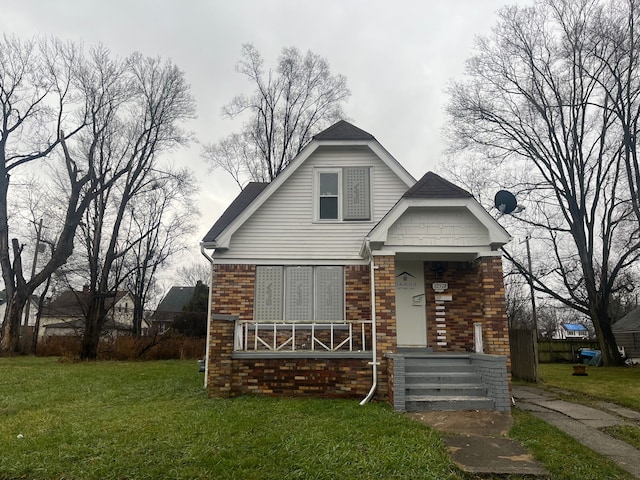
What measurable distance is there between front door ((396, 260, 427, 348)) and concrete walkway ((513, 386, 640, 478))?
98.6 inches

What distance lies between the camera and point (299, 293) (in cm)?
1045

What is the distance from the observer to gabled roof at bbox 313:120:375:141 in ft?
35.6

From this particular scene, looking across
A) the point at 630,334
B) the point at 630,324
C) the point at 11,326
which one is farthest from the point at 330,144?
the point at 630,324

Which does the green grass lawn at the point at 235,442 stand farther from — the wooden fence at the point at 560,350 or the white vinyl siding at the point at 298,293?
the wooden fence at the point at 560,350

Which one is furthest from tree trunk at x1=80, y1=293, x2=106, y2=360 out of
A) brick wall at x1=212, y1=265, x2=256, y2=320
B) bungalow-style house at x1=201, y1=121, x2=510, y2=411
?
brick wall at x1=212, y1=265, x2=256, y2=320

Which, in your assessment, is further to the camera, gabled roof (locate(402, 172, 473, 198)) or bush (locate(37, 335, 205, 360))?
bush (locate(37, 335, 205, 360))

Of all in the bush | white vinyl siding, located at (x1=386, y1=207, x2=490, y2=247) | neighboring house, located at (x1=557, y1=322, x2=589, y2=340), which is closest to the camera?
white vinyl siding, located at (x1=386, y1=207, x2=490, y2=247)

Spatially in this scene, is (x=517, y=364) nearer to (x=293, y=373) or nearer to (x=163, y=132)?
(x=293, y=373)

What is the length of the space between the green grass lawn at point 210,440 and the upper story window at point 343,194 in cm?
458

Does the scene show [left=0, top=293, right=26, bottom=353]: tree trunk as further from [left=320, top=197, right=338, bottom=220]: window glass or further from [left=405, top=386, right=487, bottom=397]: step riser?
[left=405, top=386, right=487, bottom=397]: step riser

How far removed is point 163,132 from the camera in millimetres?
24344

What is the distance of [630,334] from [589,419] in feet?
96.0

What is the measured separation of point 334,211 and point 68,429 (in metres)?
7.08

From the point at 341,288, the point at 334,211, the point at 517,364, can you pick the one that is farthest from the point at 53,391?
the point at 517,364
